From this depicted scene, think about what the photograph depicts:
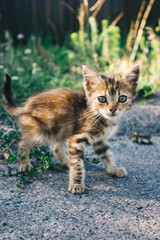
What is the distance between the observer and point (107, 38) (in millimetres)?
6312

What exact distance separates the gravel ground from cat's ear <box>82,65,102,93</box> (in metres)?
0.87

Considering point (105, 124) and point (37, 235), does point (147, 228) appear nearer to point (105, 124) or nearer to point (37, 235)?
point (37, 235)

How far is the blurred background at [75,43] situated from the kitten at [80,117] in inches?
54.1

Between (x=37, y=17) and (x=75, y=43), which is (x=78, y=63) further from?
(x=37, y=17)

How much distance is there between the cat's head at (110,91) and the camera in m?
2.76

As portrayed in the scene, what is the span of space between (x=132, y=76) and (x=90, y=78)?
16.4 inches

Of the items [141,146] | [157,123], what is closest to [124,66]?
[157,123]

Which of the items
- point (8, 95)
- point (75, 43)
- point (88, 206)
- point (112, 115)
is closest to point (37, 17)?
point (75, 43)

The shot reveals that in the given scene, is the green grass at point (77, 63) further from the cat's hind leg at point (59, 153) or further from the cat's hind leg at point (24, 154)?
the cat's hind leg at point (24, 154)

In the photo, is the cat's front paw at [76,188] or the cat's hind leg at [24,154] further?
the cat's hind leg at [24,154]

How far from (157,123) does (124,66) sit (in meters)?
1.76

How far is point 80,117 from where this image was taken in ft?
9.59

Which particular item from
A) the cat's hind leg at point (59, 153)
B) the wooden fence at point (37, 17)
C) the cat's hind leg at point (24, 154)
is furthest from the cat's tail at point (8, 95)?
the wooden fence at point (37, 17)

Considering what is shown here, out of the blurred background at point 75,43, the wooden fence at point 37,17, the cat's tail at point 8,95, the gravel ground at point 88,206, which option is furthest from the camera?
the wooden fence at point 37,17
